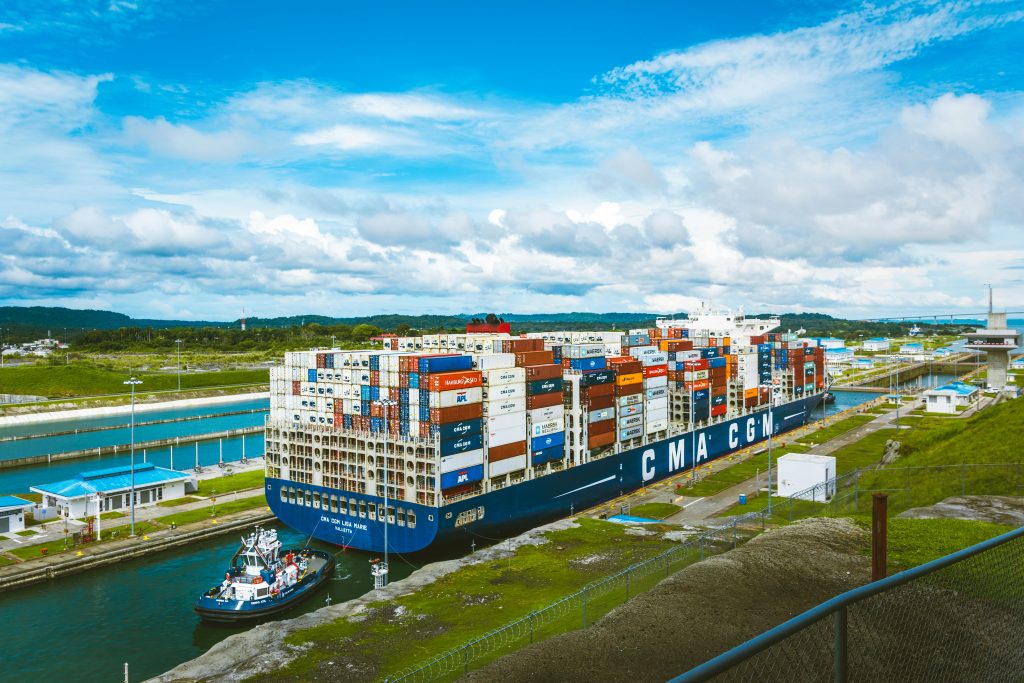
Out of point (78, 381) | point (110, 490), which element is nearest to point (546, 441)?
point (110, 490)

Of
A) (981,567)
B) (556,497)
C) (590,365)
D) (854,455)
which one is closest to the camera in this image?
(981,567)

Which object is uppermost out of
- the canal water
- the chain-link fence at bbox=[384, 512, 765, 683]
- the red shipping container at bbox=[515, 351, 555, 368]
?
the red shipping container at bbox=[515, 351, 555, 368]

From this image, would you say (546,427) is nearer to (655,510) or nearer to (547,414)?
(547,414)

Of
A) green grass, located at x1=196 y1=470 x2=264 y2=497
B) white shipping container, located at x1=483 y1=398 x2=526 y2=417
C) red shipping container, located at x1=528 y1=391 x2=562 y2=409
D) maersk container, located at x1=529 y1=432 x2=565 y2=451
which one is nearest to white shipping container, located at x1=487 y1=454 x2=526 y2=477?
maersk container, located at x1=529 y1=432 x2=565 y2=451

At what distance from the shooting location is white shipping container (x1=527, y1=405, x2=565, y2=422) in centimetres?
4669

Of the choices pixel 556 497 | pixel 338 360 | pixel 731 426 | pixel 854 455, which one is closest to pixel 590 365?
pixel 556 497

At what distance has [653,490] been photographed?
5638 cm

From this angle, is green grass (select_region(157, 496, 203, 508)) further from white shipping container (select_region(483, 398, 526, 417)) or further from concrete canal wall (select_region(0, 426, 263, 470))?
concrete canal wall (select_region(0, 426, 263, 470))

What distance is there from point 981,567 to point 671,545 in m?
30.4

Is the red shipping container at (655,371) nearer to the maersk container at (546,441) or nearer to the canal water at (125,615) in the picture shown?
the maersk container at (546,441)

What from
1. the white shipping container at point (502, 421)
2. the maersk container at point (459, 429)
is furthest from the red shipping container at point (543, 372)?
the maersk container at point (459, 429)

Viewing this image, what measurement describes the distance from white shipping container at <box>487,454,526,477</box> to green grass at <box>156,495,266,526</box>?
20.3 metres

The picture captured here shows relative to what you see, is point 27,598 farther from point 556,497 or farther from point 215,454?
point 215,454

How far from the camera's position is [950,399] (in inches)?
3679
